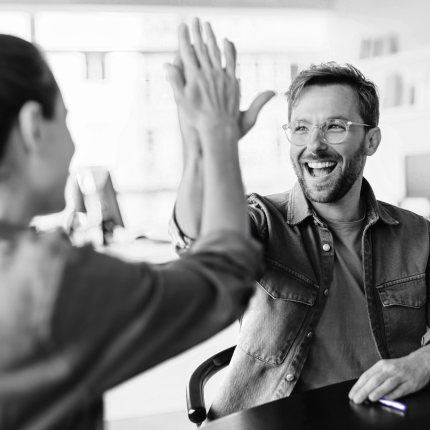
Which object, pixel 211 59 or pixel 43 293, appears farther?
pixel 211 59

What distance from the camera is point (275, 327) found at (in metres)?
1.58

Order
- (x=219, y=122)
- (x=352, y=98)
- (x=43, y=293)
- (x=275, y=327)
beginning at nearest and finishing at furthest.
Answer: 1. (x=43, y=293)
2. (x=219, y=122)
3. (x=275, y=327)
4. (x=352, y=98)

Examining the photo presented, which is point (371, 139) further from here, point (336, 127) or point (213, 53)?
point (213, 53)

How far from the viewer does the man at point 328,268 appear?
5.15 ft

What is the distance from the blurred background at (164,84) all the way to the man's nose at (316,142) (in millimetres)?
2650

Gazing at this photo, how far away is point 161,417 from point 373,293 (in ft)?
7.55

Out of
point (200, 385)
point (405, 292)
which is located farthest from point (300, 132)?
point (200, 385)

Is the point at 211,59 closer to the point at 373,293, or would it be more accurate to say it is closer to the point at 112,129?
the point at 373,293

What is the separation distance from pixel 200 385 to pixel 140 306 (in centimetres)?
85

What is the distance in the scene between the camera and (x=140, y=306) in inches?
24.1

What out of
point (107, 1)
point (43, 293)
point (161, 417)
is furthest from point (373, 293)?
point (107, 1)

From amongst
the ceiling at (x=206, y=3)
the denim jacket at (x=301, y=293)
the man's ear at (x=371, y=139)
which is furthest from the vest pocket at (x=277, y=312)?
the ceiling at (x=206, y=3)

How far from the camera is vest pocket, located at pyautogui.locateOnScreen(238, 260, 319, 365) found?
1.57 meters

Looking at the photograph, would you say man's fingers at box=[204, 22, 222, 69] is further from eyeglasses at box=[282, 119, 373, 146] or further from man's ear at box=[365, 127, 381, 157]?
man's ear at box=[365, 127, 381, 157]
